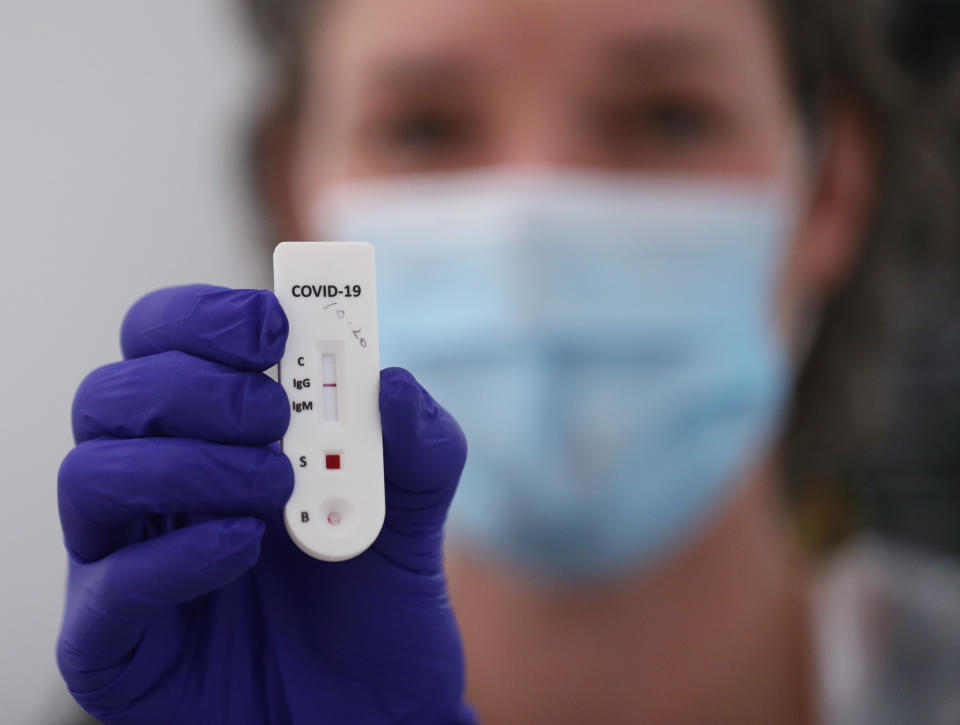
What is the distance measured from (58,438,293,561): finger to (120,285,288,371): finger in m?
0.06

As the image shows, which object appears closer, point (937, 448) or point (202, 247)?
point (202, 247)

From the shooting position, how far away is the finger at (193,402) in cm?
55

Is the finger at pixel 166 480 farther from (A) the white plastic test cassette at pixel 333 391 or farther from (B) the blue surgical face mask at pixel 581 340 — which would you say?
(B) the blue surgical face mask at pixel 581 340

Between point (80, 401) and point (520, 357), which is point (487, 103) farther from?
point (80, 401)

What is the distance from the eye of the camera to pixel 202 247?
154 centimetres

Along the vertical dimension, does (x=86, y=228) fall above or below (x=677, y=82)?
below

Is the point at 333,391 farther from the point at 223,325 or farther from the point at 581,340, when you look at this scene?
the point at 581,340

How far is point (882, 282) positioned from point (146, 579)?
1.36 m

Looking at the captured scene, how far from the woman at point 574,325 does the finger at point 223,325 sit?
6 cm

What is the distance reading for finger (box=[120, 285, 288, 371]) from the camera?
1.83 ft

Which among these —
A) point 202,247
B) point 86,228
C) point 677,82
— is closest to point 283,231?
point 202,247

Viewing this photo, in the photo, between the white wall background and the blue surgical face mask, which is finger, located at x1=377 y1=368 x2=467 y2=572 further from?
the white wall background

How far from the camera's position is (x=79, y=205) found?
148cm

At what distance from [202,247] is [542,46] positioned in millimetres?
788
